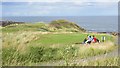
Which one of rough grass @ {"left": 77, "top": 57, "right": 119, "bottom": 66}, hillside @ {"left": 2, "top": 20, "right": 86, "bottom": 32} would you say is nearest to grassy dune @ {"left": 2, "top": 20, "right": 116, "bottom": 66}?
hillside @ {"left": 2, "top": 20, "right": 86, "bottom": 32}

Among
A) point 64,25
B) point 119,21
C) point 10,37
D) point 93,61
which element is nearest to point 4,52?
point 10,37

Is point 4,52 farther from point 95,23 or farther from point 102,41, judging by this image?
point 102,41

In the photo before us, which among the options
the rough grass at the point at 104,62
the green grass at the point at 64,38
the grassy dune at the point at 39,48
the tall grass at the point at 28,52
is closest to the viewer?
the rough grass at the point at 104,62

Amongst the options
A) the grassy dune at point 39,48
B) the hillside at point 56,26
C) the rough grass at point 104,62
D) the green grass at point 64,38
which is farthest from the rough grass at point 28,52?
the hillside at point 56,26

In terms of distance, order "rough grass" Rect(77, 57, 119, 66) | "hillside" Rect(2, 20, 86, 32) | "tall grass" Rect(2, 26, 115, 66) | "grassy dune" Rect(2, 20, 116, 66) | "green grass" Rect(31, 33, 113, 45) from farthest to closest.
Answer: "hillside" Rect(2, 20, 86, 32), "green grass" Rect(31, 33, 113, 45), "grassy dune" Rect(2, 20, 116, 66), "tall grass" Rect(2, 26, 115, 66), "rough grass" Rect(77, 57, 119, 66)

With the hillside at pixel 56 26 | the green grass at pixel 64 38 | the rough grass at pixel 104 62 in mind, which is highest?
the rough grass at pixel 104 62

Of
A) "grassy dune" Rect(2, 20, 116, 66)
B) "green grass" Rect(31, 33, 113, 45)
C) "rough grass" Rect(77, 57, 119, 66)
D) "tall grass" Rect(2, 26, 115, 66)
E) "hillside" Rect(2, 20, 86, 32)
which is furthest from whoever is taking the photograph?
"hillside" Rect(2, 20, 86, 32)

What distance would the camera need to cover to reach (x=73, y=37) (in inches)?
335

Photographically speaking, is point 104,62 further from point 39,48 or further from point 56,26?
point 56,26

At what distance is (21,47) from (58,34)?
3008 mm

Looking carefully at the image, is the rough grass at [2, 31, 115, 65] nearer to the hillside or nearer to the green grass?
the green grass

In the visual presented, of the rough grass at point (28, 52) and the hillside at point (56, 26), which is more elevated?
the rough grass at point (28, 52)

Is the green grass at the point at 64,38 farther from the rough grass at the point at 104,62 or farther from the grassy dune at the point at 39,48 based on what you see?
the rough grass at the point at 104,62

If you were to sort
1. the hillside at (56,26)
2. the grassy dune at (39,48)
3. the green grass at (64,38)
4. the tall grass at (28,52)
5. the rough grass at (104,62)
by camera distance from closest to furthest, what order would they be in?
the rough grass at (104,62) < the tall grass at (28,52) < the grassy dune at (39,48) < the green grass at (64,38) < the hillside at (56,26)
